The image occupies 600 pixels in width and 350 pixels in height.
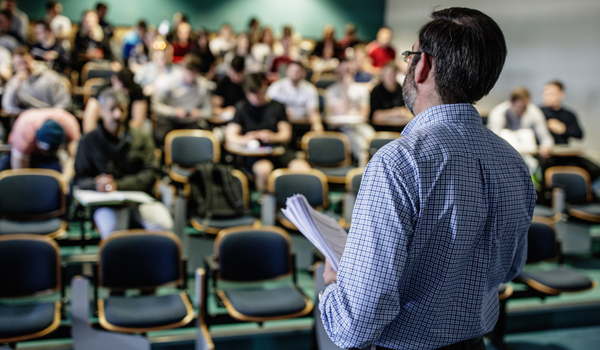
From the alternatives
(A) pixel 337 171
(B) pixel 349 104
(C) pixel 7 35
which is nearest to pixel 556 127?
(B) pixel 349 104

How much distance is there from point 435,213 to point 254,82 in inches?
168

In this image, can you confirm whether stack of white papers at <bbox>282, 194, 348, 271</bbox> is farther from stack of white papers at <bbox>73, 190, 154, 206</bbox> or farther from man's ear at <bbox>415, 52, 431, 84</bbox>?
stack of white papers at <bbox>73, 190, 154, 206</bbox>

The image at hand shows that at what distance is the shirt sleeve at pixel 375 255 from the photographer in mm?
969

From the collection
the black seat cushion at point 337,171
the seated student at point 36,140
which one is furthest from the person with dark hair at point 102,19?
the black seat cushion at point 337,171

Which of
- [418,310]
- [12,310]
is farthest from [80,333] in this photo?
[418,310]

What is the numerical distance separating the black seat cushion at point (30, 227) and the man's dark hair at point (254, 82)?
212cm

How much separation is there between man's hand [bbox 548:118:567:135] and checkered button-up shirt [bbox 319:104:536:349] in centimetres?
545

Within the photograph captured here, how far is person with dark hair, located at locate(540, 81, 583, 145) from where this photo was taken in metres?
6.06

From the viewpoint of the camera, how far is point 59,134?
4.09 metres

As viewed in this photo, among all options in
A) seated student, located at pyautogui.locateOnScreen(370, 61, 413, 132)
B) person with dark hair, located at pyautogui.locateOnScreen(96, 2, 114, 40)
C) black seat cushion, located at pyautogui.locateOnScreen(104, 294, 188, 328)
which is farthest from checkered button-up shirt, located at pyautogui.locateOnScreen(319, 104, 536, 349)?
person with dark hair, located at pyautogui.locateOnScreen(96, 2, 114, 40)

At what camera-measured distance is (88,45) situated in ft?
28.9

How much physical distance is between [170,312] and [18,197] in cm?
167

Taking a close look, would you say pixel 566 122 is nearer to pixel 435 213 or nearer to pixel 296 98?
pixel 296 98

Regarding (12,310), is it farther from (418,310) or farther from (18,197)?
(418,310)
